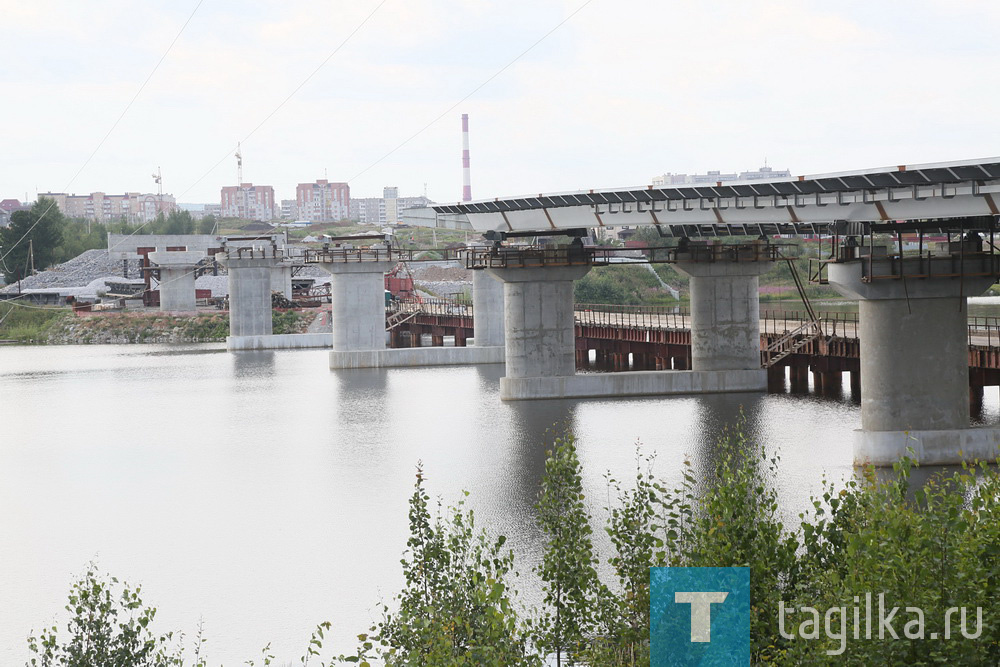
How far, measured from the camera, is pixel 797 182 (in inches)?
1544

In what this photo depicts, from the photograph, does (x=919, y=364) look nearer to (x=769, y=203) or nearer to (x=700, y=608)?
(x=769, y=203)

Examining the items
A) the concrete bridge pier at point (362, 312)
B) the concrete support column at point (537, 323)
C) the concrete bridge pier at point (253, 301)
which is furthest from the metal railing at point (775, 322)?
the concrete support column at point (537, 323)

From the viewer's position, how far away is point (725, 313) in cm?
5622

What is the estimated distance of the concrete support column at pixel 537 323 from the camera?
5547cm

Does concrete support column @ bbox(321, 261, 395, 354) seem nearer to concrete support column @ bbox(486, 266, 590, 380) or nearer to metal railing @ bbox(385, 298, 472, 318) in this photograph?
metal railing @ bbox(385, 298, 472, 318)

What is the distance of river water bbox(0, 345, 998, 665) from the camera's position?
24578 millimetres

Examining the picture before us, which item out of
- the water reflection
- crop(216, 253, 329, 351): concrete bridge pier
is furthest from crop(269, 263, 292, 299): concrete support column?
the water reflection

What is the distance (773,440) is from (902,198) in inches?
359

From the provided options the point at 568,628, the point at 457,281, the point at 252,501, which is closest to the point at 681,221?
the point at 252,501

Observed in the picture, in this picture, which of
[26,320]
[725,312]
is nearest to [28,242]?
[26,320]

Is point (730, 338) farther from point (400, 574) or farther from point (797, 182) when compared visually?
point (400, 574)

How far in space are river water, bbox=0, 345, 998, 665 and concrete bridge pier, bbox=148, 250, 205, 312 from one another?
6032 centimetres

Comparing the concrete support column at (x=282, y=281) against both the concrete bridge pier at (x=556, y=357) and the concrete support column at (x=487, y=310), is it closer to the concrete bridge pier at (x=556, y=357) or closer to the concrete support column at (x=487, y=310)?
the concrete support column at (x=487, y=310)

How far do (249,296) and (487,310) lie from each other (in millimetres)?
27531
